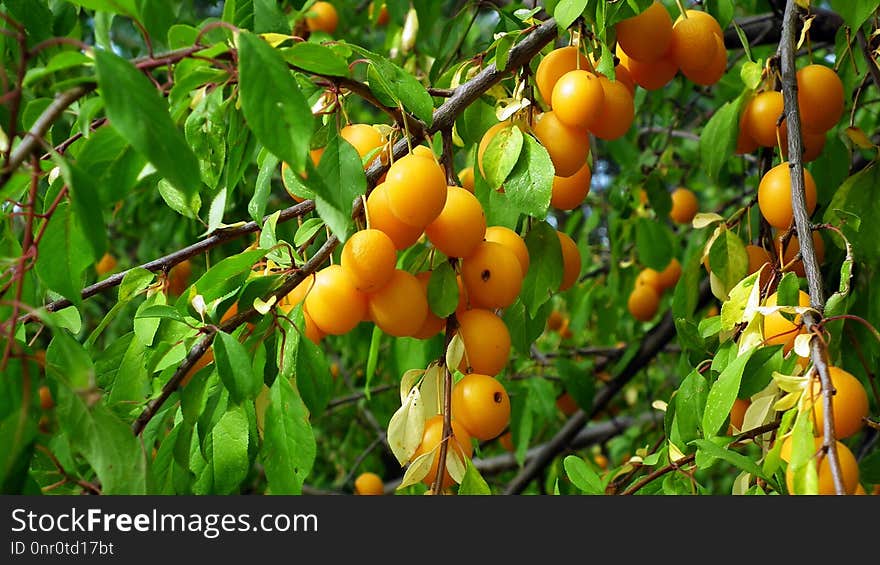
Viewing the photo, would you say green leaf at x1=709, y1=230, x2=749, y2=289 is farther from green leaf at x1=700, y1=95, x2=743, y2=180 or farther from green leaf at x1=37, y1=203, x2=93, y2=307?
green leaf at x1=37, y1=203, x2=93, y2=307

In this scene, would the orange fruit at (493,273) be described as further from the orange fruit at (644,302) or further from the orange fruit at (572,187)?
the orange fruit at (644,302)

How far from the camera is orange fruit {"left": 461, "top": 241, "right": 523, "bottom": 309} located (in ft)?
3.09

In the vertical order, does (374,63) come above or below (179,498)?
above

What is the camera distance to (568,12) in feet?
3.17

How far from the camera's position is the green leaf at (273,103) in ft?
2.18

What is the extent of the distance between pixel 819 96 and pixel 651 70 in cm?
21

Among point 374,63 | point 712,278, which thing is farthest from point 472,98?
point 712,278

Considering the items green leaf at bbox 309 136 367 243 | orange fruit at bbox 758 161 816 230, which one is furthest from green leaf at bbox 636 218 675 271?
green leaf at bbox 309 136 367 243

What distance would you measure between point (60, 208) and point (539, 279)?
22.6 inches

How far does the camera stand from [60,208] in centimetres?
83

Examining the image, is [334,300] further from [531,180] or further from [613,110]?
[613,110]

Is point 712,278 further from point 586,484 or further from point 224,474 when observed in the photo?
point 224,474

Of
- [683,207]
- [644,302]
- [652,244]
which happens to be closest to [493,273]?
[652,244]

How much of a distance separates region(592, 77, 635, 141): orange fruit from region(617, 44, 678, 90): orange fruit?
9cm
